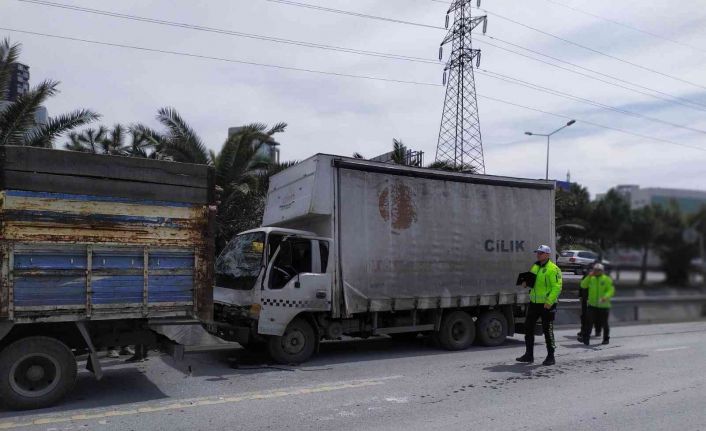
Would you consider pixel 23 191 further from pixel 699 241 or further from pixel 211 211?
pixel 699 241

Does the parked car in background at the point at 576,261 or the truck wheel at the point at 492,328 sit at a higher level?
the parked car in background at the point at 576,261

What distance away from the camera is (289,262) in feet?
28.7

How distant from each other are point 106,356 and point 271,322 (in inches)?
98.8

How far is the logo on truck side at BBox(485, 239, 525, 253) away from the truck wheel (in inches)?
47.3

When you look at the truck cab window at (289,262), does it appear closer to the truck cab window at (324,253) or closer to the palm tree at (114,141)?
the truck cab window at (324,253)

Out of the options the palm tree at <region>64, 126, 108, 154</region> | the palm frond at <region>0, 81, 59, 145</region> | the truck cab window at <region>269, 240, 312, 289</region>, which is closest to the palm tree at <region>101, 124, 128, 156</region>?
the palm tree at <region>64, 126, 108, 154</region>

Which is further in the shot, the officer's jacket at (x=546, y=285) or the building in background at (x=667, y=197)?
the building in background at (x=667, y=197)

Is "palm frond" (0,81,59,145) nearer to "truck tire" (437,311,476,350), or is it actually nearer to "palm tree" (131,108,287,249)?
"palm tree" (131,108,287,249)

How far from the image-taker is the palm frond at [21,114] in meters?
13.1

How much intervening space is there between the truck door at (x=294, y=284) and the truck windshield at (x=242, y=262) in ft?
0.78

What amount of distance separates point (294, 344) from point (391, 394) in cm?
234

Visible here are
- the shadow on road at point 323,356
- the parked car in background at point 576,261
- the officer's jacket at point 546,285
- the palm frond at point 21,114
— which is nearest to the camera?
the shadow on road at point 323,356

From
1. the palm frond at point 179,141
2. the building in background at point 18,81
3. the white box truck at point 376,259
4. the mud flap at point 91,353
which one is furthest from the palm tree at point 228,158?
the mud flap at point 91,353

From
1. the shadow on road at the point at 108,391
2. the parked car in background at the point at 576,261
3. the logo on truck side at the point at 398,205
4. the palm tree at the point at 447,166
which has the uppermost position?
the palm tree at the point at 447,166
